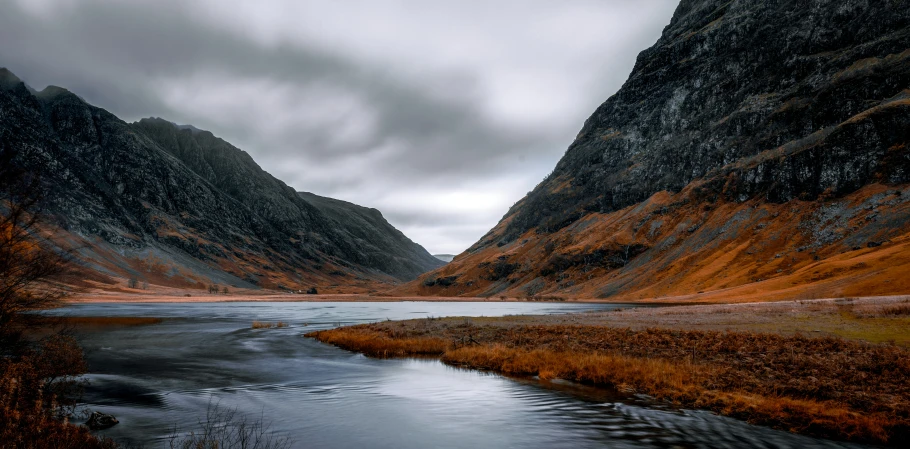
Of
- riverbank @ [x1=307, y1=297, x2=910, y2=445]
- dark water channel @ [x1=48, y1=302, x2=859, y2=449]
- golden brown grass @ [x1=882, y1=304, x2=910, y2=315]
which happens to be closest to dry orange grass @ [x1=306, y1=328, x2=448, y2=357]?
riverbank @ [x1=307, y1=297, x2=910, y2=445]

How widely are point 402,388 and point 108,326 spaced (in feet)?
196

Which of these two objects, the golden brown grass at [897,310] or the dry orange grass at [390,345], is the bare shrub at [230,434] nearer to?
the dry orange grass at [390,345]

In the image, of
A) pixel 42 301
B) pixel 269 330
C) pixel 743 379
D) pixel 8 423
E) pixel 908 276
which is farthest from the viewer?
pixel 908 276

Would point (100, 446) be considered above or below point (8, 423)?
below

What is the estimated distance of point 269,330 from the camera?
58719 millimetres

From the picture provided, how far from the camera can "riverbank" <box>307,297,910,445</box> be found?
15.2 m

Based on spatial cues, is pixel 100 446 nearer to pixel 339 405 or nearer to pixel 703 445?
pixel 339 405

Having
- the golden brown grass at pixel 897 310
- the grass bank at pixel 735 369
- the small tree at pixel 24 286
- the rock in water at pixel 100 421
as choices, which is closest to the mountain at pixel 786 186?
the golden brown grass at pixel 897 310

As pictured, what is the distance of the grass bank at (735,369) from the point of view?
14.9m

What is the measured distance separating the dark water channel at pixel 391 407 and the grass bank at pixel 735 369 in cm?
128

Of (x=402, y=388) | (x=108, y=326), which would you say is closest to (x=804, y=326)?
(x=402, y=388)

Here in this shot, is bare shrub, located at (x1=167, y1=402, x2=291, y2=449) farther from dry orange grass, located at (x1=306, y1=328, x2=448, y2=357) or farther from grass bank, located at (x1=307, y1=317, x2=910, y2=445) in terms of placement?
dry orange grass, located at (x1=306, y1=328, x2=448, y2=357)

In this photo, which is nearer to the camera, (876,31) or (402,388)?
(402,388)

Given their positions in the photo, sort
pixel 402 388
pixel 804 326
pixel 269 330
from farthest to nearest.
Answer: pixel 269 330
pixel 804 326
pixel 402 388
